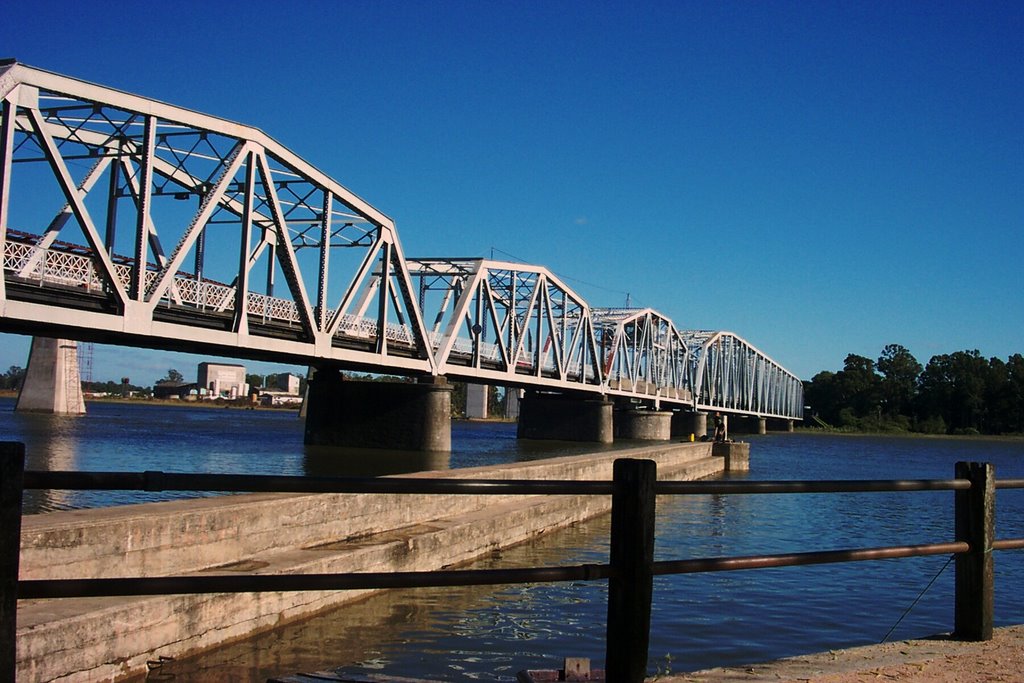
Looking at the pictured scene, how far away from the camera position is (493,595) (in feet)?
46.4

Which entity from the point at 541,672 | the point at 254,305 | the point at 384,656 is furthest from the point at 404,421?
the point at 541,672

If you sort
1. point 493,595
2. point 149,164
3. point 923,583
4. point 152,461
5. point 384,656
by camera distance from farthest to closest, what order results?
1. point 152,461
2. point 149,164
3. point 923,583
4. point 493,595
5. point 384,656

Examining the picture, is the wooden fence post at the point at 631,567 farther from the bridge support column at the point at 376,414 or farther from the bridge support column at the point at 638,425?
the bridge support column at the point at 638,425

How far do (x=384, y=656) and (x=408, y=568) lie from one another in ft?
12.5

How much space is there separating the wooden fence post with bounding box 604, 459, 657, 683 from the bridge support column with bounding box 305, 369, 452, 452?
49.8 meters

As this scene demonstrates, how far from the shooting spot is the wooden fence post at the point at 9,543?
3362 millimetres

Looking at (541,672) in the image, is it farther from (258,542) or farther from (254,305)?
(254,305)

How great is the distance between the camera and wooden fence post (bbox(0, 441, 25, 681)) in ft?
11.0

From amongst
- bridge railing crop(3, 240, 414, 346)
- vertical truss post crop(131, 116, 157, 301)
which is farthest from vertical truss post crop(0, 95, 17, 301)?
vertical truss post crop(131, 116, 157, 301)

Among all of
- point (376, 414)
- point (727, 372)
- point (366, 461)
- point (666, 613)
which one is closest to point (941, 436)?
point (727, 372)

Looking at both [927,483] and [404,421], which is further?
[404,421]

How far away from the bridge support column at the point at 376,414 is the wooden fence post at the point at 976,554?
160 ft

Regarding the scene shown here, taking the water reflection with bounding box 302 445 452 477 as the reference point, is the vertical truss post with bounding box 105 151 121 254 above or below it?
above

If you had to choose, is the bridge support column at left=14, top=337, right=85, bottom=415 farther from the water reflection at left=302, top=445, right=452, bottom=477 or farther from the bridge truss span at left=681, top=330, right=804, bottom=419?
the bridge truss span at left=681, top=330, right=804, bottom=419
